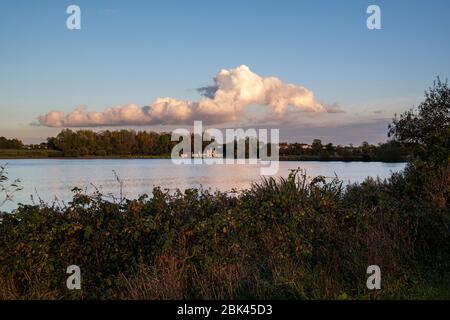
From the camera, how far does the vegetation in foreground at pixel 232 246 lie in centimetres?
771

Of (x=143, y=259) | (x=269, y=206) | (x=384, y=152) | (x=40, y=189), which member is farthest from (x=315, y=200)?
(x=384, y=152)

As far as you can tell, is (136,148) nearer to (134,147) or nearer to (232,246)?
(134,147)

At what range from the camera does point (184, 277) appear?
26.2 ft

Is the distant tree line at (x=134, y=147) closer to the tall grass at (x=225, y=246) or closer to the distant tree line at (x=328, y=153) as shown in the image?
the distant tree line at (x=328, y=153)

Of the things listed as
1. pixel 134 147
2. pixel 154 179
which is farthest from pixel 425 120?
pixel 134 147

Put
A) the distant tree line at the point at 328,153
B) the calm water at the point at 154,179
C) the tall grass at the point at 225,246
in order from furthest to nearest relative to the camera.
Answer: the distant tree line at the point at 328,153
the calm water at the point at 154,179
the tall grass at the point at 225,246

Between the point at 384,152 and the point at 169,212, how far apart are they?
21.4 m

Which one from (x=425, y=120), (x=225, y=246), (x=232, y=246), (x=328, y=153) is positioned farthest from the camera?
(x=328, y=153)

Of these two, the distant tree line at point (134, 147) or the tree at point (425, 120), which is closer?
the tree at point (425, 120)

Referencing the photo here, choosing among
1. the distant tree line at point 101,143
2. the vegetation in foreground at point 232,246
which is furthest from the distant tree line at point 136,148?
the vegetation in foreground at point 232,246

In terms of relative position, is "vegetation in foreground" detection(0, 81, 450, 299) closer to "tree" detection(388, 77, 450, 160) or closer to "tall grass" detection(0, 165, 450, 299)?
"tall grass" detection(0, 165, 450, 299)

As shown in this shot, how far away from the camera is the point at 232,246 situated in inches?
339

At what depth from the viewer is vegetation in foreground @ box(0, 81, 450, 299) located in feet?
25.3
